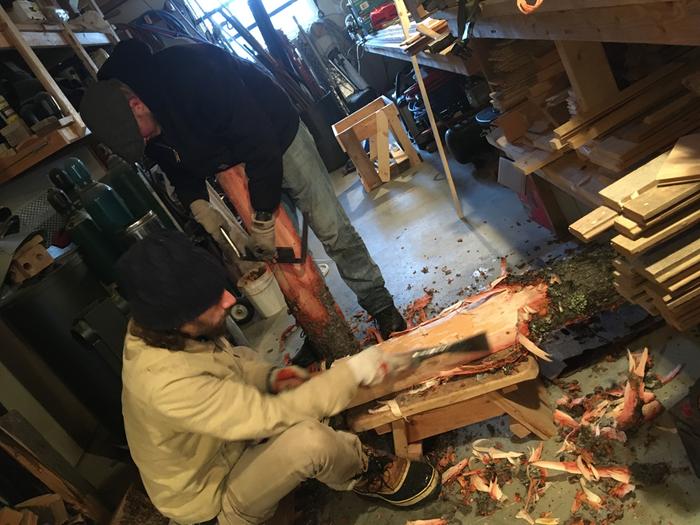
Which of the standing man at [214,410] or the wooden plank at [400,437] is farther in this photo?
the wooden plank at [400,437]

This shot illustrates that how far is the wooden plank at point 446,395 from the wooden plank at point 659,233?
0.66 m

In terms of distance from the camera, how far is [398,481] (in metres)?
2.19

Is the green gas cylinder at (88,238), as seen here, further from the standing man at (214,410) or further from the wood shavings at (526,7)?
the wood shavings at (526,7)

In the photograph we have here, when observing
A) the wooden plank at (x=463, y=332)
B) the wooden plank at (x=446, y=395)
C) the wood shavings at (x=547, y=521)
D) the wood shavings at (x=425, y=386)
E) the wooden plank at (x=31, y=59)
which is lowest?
the wood shavings at (x=547, y=521)

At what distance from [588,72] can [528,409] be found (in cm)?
148

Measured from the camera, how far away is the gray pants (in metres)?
2.73

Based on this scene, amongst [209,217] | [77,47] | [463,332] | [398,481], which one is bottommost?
[398,481]

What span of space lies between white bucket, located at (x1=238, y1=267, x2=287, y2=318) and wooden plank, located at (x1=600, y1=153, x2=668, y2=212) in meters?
2.90

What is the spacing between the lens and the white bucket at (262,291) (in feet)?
13.5

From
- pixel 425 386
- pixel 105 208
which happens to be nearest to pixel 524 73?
pixel 425 386

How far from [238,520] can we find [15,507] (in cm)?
130

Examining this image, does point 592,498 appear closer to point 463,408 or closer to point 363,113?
point 463,408

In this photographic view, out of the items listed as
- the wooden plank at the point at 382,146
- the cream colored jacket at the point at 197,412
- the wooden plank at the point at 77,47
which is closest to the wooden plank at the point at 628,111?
the cream colored jacket at the point at 197,412

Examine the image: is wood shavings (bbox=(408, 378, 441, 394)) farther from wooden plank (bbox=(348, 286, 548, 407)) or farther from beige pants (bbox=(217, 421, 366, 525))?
beige pants (bbox=(217, 421, 366, 525))
